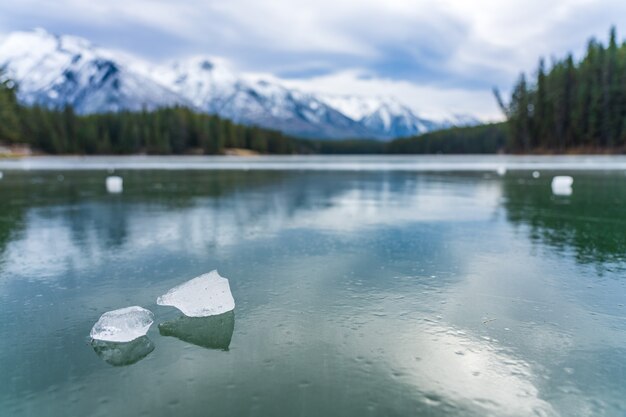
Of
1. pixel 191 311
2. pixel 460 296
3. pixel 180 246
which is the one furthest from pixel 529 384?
pixel 180 246

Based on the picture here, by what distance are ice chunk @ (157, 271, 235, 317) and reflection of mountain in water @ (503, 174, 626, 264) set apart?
8145mm

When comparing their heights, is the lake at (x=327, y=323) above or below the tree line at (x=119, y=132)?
below

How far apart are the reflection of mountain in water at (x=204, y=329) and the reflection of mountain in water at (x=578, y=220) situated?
8249 mm

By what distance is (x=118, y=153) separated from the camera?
15462 cm

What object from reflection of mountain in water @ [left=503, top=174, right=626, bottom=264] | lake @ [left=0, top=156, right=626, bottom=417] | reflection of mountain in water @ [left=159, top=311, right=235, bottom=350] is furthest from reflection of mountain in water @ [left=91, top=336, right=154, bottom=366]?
reflection of mountain in water @ [left=503, top=174, right=626, bottom=264]

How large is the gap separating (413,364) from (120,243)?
9489 millimetres

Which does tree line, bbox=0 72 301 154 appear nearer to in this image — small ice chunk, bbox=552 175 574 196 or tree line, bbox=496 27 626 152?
tree line, bbox=496 27 626 152

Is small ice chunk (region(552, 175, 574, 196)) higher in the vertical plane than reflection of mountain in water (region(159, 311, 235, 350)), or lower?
higher

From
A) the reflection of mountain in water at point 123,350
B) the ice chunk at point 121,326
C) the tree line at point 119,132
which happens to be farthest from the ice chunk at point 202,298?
the tree line at point 119,132

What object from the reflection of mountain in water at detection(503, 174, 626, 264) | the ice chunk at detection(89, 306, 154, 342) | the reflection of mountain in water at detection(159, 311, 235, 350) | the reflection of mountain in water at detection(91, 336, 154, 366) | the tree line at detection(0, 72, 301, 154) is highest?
the tree line at detection(0, 72, 301, 154)

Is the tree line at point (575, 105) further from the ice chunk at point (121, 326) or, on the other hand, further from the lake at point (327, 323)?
the ice chunk at point (121, 326)

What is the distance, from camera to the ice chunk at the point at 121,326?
19.8 ft

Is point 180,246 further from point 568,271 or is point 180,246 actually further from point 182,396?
point 568,271

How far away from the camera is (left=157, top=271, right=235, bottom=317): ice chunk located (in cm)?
702
